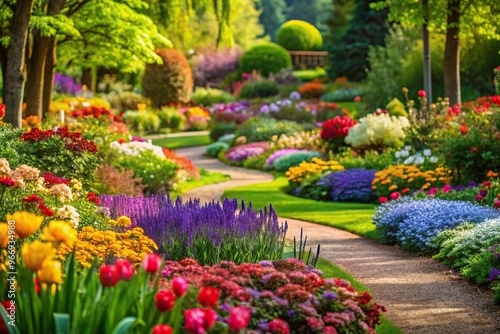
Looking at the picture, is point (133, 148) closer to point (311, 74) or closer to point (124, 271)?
point (124, 271)

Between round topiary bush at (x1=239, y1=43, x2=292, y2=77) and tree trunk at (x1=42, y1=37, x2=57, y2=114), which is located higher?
round topiary bush at (x1=239, y1=43, x2=292, y2=77)

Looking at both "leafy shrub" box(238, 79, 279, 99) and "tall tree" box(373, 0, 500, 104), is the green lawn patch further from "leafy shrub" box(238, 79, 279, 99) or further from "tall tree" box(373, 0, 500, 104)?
"leafy shrub" box(238, 79, 279, 99)

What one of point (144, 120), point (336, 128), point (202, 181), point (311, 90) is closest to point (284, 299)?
Answer: point (202, 181)

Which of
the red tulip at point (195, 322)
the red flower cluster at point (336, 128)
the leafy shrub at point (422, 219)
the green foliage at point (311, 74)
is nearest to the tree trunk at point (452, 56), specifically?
the red flower cluster at point (336, 128)

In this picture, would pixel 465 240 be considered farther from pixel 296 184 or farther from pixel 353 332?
pixel 296 184

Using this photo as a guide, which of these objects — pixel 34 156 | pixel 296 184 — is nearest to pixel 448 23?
pixel 296 184

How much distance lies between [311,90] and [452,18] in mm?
17485

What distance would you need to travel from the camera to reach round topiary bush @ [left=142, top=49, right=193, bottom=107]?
101ft

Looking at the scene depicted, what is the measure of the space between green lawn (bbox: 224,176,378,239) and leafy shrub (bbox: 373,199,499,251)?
0.40m

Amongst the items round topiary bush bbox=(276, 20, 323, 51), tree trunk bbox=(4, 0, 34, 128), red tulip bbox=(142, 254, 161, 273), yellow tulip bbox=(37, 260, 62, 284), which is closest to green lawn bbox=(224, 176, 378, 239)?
tree trunk bbox=(4, 0, 34, 128)

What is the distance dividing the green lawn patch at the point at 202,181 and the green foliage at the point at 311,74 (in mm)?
26338

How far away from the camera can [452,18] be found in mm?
19125

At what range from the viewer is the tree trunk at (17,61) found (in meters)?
12.5

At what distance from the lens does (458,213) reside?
9.50 meters
